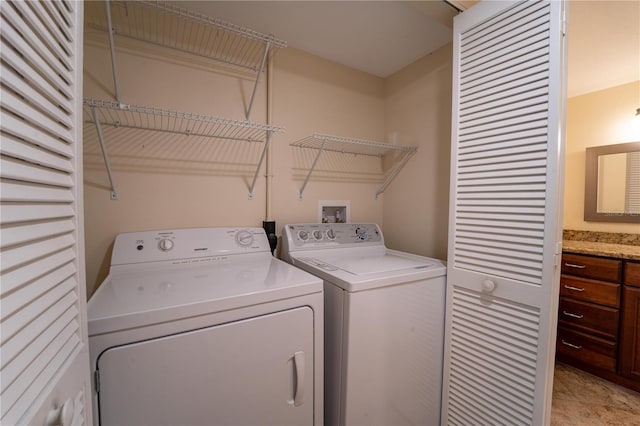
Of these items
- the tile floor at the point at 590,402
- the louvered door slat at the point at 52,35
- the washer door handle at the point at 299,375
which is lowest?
the tile floor at the point at 590,402

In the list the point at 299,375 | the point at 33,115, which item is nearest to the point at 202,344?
the point at 299,375

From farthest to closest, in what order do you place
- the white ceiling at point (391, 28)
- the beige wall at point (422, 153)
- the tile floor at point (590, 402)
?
the beige wall at point (422, 153)
the tile floor at point (590, 402)
the white ceiling at point (391, 28)

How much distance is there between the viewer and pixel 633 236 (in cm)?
244

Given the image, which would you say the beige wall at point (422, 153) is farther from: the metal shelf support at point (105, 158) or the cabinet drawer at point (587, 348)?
the metal shelf support at point (105, 158)

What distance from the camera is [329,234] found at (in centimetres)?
196

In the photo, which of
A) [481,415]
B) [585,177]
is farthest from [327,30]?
[585,177]

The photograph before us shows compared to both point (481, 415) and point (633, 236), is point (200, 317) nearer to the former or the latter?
point (481, 415)

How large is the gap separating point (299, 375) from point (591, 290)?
2.52m

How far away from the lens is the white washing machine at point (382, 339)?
4.16 feet

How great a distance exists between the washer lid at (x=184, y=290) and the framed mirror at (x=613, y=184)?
10.1 ft

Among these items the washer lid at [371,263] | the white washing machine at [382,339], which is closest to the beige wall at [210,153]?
the washer lid at [371,263]

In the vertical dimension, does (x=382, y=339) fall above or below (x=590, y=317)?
above

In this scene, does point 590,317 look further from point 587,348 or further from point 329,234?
point 329,234

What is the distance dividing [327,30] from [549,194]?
1622mm
